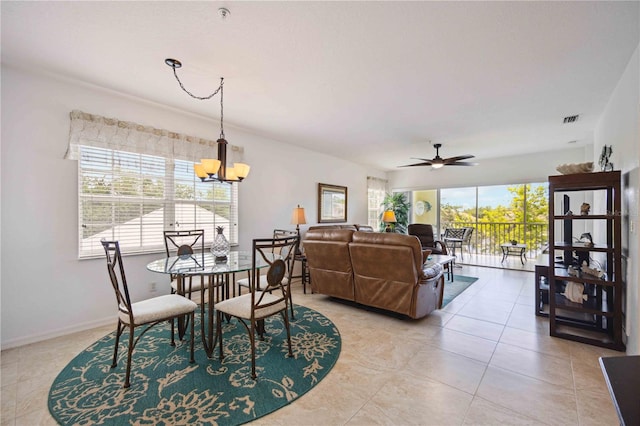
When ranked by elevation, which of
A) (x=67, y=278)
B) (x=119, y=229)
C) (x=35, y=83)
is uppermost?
(x=35, y=83)

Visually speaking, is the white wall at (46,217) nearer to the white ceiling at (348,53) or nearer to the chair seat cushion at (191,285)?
the white ceiling at (348,53)

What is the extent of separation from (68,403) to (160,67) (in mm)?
2730

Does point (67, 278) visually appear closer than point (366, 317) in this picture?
Yes

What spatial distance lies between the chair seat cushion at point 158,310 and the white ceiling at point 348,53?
213 centimetres

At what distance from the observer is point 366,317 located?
333 centimetres

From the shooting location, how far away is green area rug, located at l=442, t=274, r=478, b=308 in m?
4.01

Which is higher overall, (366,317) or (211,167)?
(211,167)

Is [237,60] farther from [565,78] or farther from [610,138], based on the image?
[610,138]

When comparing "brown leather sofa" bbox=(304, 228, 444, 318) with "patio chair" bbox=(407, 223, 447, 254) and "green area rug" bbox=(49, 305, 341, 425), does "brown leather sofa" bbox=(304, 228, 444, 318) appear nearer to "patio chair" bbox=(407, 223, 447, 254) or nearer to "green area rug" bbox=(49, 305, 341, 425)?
"green area rug" bbox=(49, 305, 341, 425)

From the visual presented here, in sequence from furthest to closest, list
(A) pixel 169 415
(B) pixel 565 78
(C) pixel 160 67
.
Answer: (B) pixel 565 78 → (C) pixel 160 67 → (A) pixel 169 415

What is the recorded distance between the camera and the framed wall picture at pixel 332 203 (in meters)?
6.00

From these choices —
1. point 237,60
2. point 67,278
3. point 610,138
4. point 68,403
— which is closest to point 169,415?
point 68,403

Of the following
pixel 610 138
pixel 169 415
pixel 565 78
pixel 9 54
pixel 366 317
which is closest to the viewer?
pixel 169 415

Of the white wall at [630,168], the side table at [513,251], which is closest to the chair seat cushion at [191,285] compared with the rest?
the white wall at [630,168]
